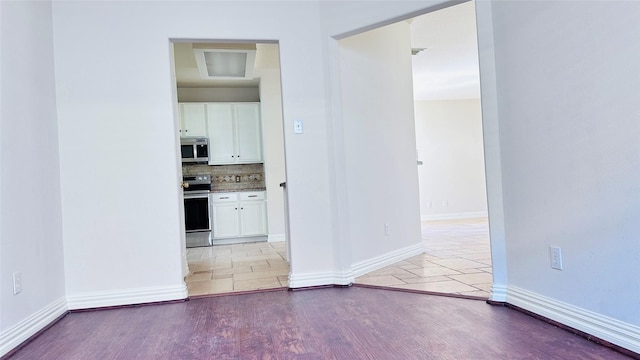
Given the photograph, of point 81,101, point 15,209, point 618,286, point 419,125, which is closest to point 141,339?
point 15,209

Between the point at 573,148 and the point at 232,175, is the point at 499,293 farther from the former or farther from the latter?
the point at 232,175

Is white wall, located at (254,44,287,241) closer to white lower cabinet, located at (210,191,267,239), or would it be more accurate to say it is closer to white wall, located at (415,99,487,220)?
white lower cabinet, located at (210,191,267,239)

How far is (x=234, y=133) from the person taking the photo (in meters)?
6.30

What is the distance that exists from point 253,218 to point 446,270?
11.0 feet

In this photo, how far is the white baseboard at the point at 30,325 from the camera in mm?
2031

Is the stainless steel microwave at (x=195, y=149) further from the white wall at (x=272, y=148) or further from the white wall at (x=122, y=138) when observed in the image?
the white wall at (x=122, y=138)

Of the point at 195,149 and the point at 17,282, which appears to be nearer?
the point at 17,282

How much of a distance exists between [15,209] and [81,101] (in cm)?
98

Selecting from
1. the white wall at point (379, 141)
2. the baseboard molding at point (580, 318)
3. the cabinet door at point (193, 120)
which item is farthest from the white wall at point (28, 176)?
the cabinet door at point (193, 120)

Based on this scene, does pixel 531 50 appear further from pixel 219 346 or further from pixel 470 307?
pixel 219 346

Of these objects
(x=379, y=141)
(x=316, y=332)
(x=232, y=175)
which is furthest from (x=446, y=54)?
(x=316, y=332)

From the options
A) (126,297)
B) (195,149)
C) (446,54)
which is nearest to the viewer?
(126,297)

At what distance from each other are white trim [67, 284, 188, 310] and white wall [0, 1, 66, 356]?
0.37 feet

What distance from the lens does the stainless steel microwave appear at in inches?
240
